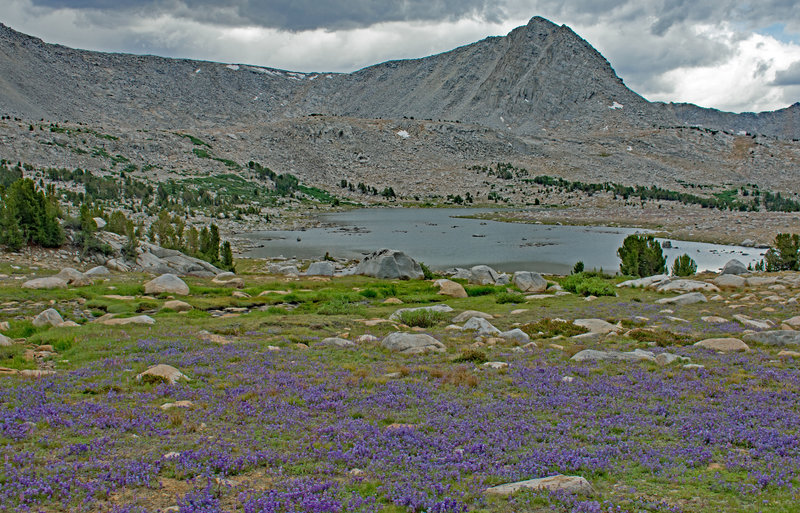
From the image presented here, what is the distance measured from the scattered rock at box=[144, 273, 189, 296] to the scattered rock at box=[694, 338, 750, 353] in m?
24.7

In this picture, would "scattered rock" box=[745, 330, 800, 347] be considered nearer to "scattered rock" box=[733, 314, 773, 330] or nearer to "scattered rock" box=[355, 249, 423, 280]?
"scattered rock" box=[733, 314, 773, 330]

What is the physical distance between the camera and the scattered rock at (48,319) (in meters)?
17.7

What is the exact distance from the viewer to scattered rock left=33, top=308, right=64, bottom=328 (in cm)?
1770

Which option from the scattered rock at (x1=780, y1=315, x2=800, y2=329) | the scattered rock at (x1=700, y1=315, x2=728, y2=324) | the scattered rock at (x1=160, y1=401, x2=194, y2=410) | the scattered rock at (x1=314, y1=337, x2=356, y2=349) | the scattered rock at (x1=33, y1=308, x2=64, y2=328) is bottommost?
the scattered rock at (x1=314, y1=337, x2=356, y2=349)

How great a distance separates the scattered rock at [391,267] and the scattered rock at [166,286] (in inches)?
696

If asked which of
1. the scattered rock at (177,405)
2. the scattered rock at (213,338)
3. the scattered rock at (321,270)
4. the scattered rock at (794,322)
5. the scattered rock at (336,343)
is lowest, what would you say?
the scattered rock at (321,270)

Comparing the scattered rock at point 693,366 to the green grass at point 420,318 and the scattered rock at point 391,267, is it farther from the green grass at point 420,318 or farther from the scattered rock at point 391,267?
the scattered rock at point 391,267

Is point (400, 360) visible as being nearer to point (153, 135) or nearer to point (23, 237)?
point (23, 237)

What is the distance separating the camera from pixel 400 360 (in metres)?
14.9

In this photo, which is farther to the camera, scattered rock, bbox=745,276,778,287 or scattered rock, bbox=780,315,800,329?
scattered rock, bbox=745,276,778,287

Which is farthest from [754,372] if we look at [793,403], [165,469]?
[165,469]

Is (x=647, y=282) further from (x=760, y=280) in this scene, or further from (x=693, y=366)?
(x=693, y=366)

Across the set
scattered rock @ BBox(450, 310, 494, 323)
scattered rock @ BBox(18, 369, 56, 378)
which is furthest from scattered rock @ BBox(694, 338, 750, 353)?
scattered rock @ BBox(18, 369, 56, 378)

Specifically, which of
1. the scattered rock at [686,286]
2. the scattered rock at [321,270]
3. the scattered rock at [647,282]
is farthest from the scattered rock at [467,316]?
the scattered rock at [321,270]
